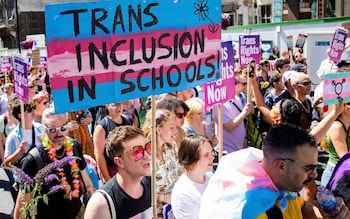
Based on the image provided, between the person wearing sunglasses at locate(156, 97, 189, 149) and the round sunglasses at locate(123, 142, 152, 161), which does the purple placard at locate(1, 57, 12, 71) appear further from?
the round sunglasses at locate(123, 142, 152, 161)

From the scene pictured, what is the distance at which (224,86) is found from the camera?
478 centimetres

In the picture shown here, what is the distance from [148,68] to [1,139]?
3479mm

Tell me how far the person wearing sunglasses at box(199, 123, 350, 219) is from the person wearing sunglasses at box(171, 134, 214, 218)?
1.09m

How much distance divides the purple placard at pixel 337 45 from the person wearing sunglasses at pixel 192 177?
489 cm

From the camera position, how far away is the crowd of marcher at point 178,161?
2152mm

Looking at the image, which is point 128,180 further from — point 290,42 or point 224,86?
point 290,42

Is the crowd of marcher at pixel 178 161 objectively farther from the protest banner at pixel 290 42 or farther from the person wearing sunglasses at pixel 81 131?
the protest banner at pixel 290 42

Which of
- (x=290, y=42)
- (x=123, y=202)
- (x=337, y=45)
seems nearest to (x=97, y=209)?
(x=123, y=202)

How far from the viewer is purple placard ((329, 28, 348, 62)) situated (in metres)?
7.77

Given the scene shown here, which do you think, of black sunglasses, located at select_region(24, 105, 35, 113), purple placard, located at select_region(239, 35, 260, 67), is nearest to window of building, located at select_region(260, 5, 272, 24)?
purple placard, located at select_region(239, 35, 260, 67)

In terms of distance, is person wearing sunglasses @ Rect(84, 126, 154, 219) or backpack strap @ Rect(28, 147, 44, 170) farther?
backpack strap @ Rect(28, 147, 44, 170)

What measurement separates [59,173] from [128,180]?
867mm

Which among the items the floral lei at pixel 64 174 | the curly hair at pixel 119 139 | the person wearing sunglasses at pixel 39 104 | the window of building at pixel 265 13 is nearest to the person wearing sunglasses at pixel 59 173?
the floral lei at pixel 64 174

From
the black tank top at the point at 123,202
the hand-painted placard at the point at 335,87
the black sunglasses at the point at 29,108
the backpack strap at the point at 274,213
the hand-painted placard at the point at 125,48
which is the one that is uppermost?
the hand-painted placard at the point at 125,48
